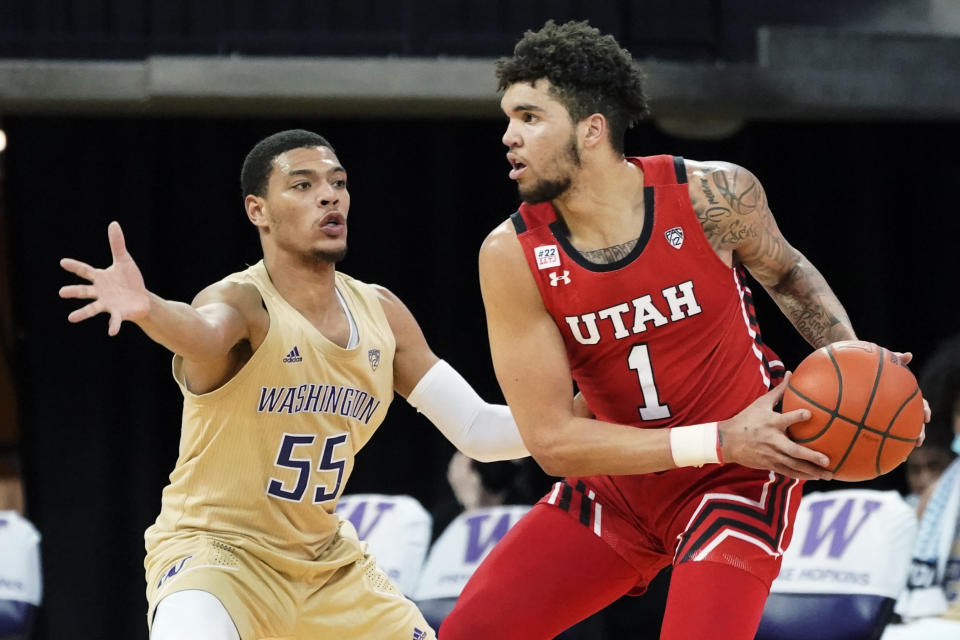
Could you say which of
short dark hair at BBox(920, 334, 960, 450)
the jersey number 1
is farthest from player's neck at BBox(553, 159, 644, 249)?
short dark hair at BBox(920, 334, 960, 450)

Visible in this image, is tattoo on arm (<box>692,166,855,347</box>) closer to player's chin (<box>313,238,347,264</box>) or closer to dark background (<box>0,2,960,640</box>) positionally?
player's chin (<box>313,238,347,264</box>)

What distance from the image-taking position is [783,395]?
3.05 metres

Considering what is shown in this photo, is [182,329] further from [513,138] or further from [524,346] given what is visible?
[513,138]

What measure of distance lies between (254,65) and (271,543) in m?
4.15

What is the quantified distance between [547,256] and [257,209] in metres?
1.04

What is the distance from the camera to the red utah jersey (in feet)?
10.8

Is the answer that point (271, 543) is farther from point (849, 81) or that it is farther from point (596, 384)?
point (849, 81)

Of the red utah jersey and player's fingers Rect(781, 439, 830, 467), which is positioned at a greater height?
the red utah jersey

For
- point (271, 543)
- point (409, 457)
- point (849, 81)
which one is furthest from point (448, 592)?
point (849, 81)

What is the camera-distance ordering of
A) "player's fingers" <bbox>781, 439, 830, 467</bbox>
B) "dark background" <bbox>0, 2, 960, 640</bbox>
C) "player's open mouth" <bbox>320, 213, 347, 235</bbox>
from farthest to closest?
"dark background" <bbox>0, 2, 960, 640</bbox> < "player's open mouth" <bbox>320, 213, 347, 235</bbox> < "player's fingers" <bbox>781, 439, 830, 467</bbox>

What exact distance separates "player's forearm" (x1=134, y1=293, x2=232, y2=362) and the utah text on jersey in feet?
3.10

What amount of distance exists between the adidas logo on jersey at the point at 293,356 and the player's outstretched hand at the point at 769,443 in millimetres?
1247

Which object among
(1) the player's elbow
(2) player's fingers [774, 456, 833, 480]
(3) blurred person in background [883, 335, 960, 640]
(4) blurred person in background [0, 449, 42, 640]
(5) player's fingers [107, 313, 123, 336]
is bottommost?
(4) blurred person in background [0, 449, 42, 640]

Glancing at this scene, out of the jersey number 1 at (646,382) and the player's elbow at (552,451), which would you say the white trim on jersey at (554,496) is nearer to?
the player's elbow at (552,451)
